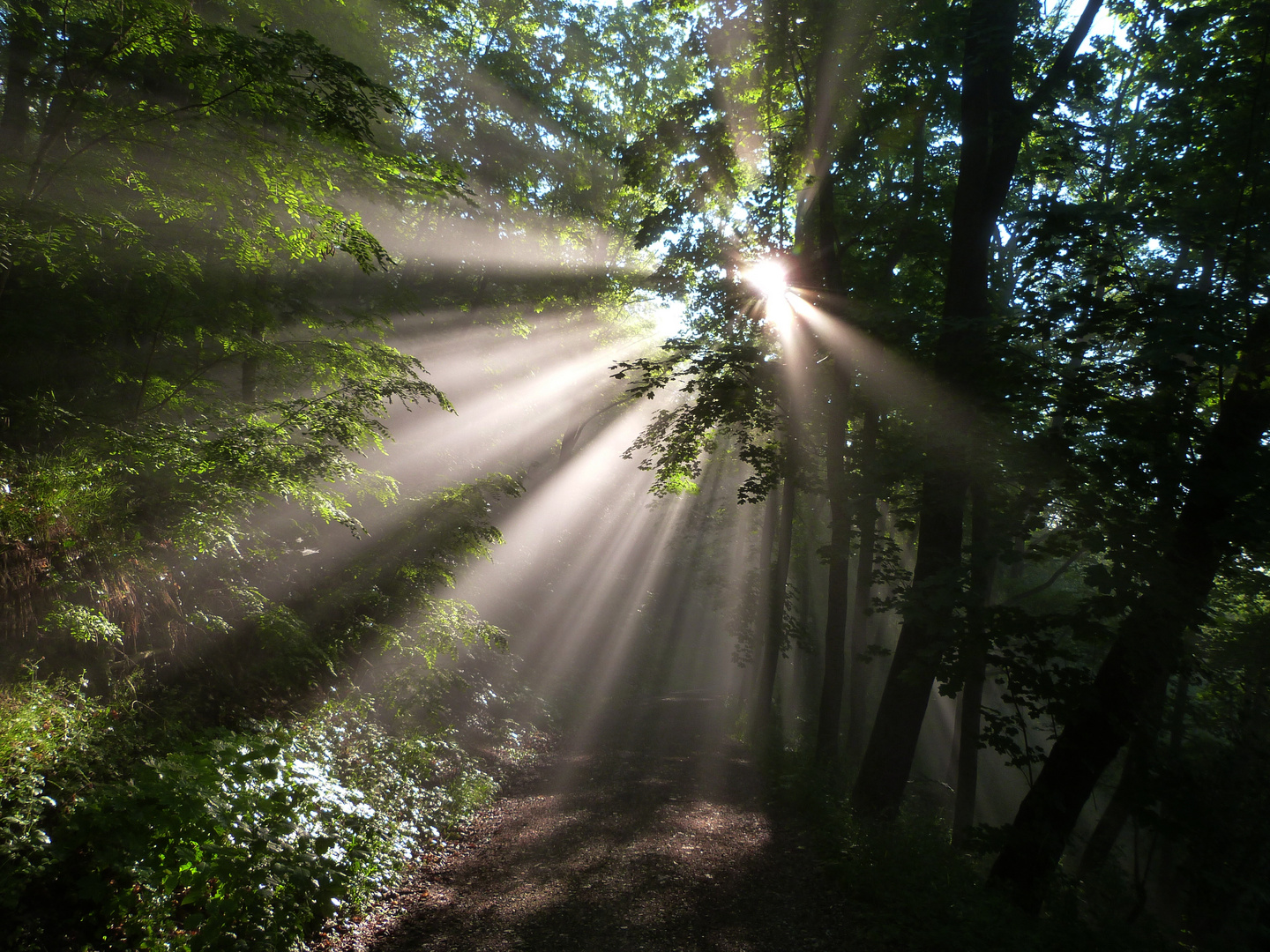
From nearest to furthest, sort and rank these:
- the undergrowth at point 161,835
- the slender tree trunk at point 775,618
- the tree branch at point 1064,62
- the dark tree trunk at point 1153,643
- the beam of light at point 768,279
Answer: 1. the undergrowth at point 161,835
2. the dark tree trunk at point 1153,643
3. the tree branch at point 1064,62
4. the beam of light at point 768,279
5. the slender tree trunk at point 775,618

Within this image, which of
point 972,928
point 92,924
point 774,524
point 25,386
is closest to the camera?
point 92,924

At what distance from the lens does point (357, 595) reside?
27.0 ft

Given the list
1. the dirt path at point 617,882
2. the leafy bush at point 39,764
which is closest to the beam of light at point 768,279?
the dirt path at point 617,882

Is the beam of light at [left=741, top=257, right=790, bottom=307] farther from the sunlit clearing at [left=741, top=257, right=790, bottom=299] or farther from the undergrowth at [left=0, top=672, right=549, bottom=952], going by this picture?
the undergrowth at [left=0, top=672, right=549, bottom=952]

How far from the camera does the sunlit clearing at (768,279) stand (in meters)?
11.3

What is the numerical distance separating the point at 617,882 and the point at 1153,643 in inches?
208

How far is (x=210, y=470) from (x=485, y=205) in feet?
40.2

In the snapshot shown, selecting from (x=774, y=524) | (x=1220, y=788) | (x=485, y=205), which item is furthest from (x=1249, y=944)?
(x=485, y=205)

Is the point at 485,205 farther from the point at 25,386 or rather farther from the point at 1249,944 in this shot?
the point at 1249,944

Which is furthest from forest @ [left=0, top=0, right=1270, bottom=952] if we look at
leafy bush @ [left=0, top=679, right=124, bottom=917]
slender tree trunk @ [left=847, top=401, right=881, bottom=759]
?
slender tree trunk @ [left=847, top=401, right=881, bottom=759]

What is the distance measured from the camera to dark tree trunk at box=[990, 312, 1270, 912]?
18.3ft

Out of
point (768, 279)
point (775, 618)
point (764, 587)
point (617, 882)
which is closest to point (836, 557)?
point (768, 279)

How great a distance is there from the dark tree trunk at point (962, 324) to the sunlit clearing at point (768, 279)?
308 cm

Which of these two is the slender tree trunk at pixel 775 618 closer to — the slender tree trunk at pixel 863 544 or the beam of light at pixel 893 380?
the slender tree trunk at pixel 863 544
